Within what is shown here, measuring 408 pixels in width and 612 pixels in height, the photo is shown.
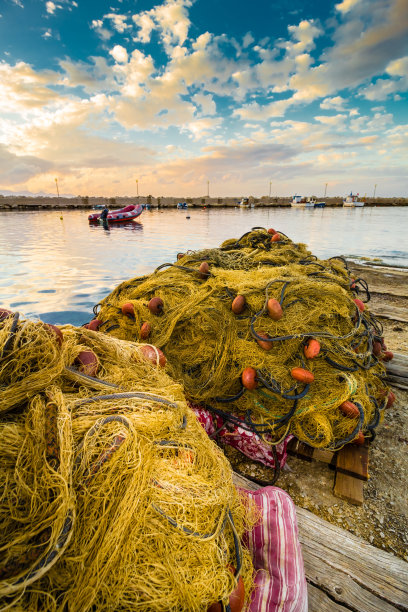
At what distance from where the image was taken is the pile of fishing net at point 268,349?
107 inches

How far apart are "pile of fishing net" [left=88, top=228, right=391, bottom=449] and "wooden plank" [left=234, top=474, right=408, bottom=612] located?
0.68 m

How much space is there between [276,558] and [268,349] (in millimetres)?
1615

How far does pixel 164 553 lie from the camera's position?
3.75 feet

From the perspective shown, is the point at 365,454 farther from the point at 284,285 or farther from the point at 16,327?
the point at 16,327

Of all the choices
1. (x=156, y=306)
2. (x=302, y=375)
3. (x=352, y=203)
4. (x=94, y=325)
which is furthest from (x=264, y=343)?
(x=352, y=203)

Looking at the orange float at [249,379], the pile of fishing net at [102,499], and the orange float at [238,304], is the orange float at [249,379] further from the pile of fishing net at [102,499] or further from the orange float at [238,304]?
Answer: the pile of fishing net at [102,499]

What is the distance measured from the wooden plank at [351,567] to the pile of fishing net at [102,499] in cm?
73

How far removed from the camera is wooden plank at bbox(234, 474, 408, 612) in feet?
5.90

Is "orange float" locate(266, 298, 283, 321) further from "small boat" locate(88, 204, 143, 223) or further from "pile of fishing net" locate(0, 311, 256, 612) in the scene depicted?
"small boat" locate(88, 204, 143, 223)

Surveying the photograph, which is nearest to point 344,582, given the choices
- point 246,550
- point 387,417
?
point 246,550

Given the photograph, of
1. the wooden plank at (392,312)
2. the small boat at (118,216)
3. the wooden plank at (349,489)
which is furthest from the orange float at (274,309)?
the small boat at (118,216)

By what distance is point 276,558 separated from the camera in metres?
1.69

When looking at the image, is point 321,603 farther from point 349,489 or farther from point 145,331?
point 145,331

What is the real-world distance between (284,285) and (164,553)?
8.57ft
